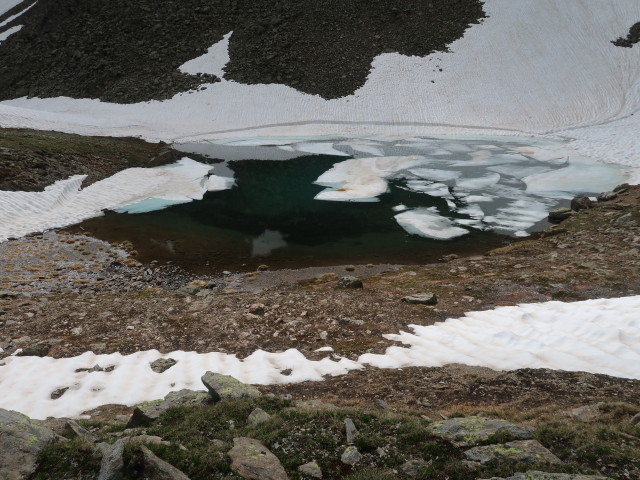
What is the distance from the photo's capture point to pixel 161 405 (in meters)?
8.01

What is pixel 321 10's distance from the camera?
7050cm

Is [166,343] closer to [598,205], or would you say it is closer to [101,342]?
[101,342]

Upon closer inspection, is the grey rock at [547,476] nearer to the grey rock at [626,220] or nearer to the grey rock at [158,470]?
the grey rock at [158,470]

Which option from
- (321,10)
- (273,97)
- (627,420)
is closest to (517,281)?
(627,420)

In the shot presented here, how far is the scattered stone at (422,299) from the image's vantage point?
49.7 feet

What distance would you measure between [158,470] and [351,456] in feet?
8.30

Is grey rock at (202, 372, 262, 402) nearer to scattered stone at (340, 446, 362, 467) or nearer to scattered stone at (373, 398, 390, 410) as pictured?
scattered stone at (373, 398, 390, 410)

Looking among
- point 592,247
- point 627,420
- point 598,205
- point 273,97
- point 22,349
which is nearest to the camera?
point 627,420

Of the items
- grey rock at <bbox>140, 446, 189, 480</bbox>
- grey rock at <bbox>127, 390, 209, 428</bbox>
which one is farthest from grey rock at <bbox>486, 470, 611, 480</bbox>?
grey rock at <bbox>127, 390, 209, 428</bbox>

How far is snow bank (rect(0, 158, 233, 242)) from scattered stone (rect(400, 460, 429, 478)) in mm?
25040

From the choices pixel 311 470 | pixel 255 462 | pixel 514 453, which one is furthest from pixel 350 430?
pixel 514 453

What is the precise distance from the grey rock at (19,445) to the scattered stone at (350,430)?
4.23 m

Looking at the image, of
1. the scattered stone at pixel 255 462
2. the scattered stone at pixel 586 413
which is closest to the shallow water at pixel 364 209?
the scattered stone at pixel 586 413

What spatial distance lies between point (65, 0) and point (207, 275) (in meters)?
84.7
